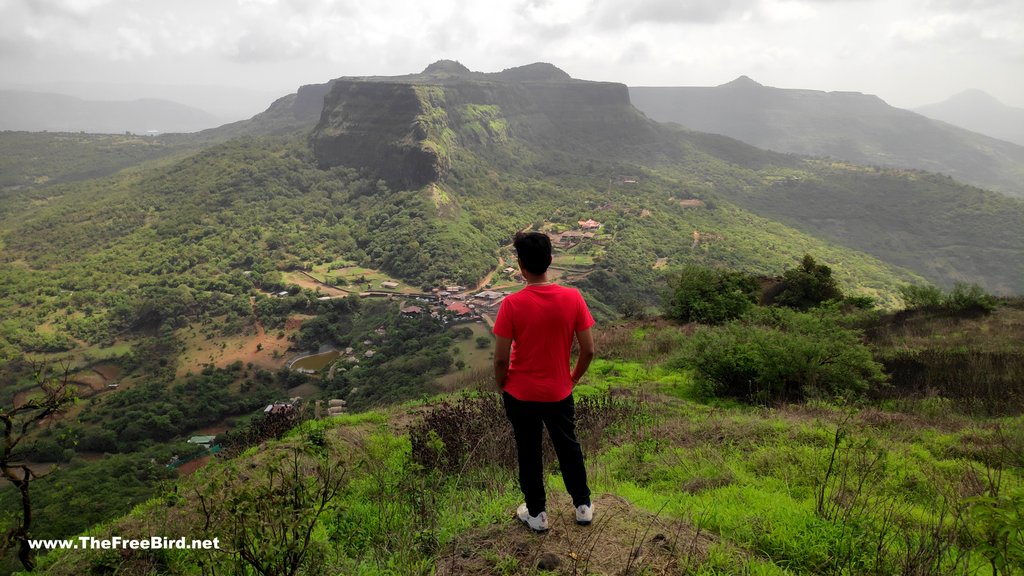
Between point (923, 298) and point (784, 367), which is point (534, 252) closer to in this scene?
point (784, 367)

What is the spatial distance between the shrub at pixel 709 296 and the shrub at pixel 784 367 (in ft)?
24.5

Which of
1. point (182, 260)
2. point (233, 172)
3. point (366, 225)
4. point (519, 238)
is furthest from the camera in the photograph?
point (233, 172)

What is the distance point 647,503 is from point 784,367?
6.25 m

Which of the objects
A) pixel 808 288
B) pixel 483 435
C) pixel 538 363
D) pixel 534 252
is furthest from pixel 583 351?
pixel 808 288

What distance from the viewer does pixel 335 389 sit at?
35.9 m

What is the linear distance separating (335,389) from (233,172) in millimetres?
67772

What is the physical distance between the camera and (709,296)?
1797 centimetres

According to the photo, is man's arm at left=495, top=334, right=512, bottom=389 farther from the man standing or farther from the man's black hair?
the man's black hair

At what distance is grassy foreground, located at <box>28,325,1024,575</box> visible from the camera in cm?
278

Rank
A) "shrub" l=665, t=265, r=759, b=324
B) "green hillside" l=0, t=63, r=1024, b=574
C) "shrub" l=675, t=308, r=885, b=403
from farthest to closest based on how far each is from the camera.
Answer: "shrub" l=665, t=265, r=759, b=324 → "green hillside" l=0, t=63, r=1024, b=574 → "shrub" l=675, t=308, r=885, b=403

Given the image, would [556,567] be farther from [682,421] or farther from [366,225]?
[366,225]

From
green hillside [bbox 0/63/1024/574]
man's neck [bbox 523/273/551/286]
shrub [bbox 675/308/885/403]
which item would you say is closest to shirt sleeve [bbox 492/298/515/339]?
man's neck [bbox 523/273/551/286]

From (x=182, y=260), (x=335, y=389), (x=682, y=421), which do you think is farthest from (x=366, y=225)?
(x=682, y=421)

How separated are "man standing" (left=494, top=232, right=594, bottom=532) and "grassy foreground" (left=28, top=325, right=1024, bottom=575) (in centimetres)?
45
